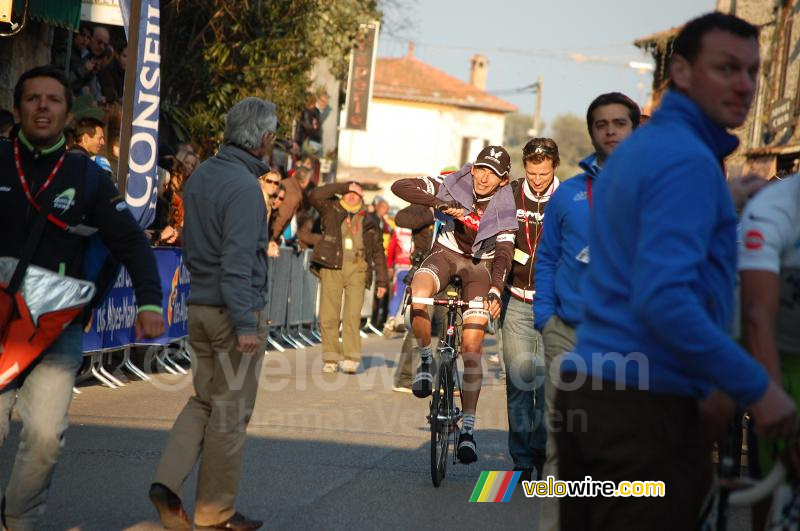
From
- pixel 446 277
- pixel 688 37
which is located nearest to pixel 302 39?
pixel 446 277

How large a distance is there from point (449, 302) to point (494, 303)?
0.45m

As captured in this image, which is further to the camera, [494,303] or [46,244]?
[494,303]

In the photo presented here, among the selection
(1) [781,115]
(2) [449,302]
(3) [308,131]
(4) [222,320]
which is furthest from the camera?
(3) [308,131]

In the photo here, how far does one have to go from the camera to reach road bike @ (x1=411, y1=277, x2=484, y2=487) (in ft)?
26.6

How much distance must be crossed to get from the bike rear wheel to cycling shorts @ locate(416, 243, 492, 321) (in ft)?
2.03

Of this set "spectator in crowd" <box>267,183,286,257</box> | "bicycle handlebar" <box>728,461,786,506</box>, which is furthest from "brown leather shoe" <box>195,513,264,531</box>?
"spectator in crowd" <box>267,183,286,257</box>

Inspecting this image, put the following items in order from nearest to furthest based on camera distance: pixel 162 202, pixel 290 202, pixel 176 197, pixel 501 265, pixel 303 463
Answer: pixel 501 265
pixel 303 463
pixel 162 202
pixel 176 197
pixel 290 202

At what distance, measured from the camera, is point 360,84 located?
3812 cm

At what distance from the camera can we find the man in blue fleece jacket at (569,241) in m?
5.95

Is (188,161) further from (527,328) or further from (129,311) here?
(527,328)

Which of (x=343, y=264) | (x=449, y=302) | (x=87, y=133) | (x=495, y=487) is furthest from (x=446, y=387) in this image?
(x=343, y=264)

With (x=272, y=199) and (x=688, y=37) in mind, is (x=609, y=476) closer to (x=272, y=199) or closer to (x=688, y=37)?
(x=688, y=37)

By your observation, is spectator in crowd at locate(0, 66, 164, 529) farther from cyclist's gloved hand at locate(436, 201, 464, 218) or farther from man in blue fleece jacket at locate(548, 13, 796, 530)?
cyclist's gloved hand at locate(436, 201, 464, 218)

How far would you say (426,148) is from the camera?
3110 inches
